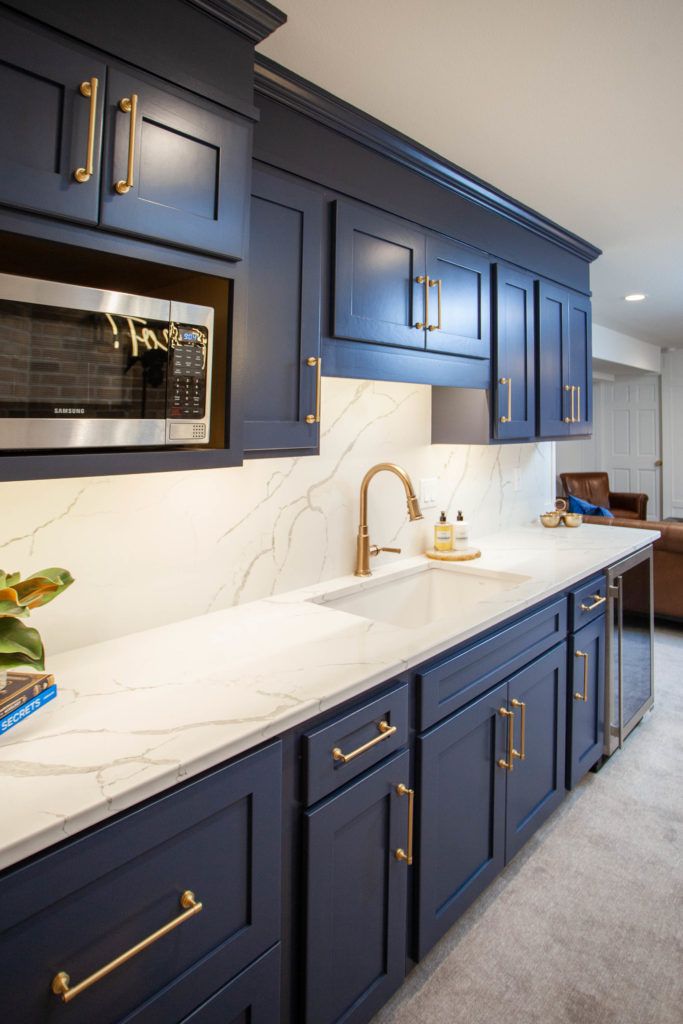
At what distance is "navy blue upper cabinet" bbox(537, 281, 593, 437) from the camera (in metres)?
2.88

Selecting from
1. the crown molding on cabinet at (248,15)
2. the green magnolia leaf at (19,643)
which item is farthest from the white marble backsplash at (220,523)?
the crown molding on cabinet at (248,15)

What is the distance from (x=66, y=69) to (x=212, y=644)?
3.88ft

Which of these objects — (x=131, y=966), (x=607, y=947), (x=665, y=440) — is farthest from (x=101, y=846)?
(x=665, y=440)

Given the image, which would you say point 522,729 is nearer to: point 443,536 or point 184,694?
point 443,536

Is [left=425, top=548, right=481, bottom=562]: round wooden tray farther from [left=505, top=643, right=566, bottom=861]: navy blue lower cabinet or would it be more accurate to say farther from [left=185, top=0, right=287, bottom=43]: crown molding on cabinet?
[left=185, top=0, right=287, bottom=43]: crown molding on cabinet

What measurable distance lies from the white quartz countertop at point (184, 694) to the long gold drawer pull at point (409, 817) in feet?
0.97

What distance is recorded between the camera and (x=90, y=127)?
111 cm

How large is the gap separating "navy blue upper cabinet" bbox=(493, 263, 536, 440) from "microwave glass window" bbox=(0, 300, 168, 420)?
1.63 meters

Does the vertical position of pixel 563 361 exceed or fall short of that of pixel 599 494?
it exceeds it

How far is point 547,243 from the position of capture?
9.71 feet

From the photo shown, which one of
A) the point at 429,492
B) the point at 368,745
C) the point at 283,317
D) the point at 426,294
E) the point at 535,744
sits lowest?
the point at 535,744

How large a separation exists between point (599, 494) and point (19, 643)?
7101 millimetres

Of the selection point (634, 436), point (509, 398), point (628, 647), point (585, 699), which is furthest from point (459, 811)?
point (634, 436)

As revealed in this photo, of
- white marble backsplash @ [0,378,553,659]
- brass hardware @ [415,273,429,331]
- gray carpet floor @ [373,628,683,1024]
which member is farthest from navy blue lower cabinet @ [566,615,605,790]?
brass hardware @ [415,273,429,331]
